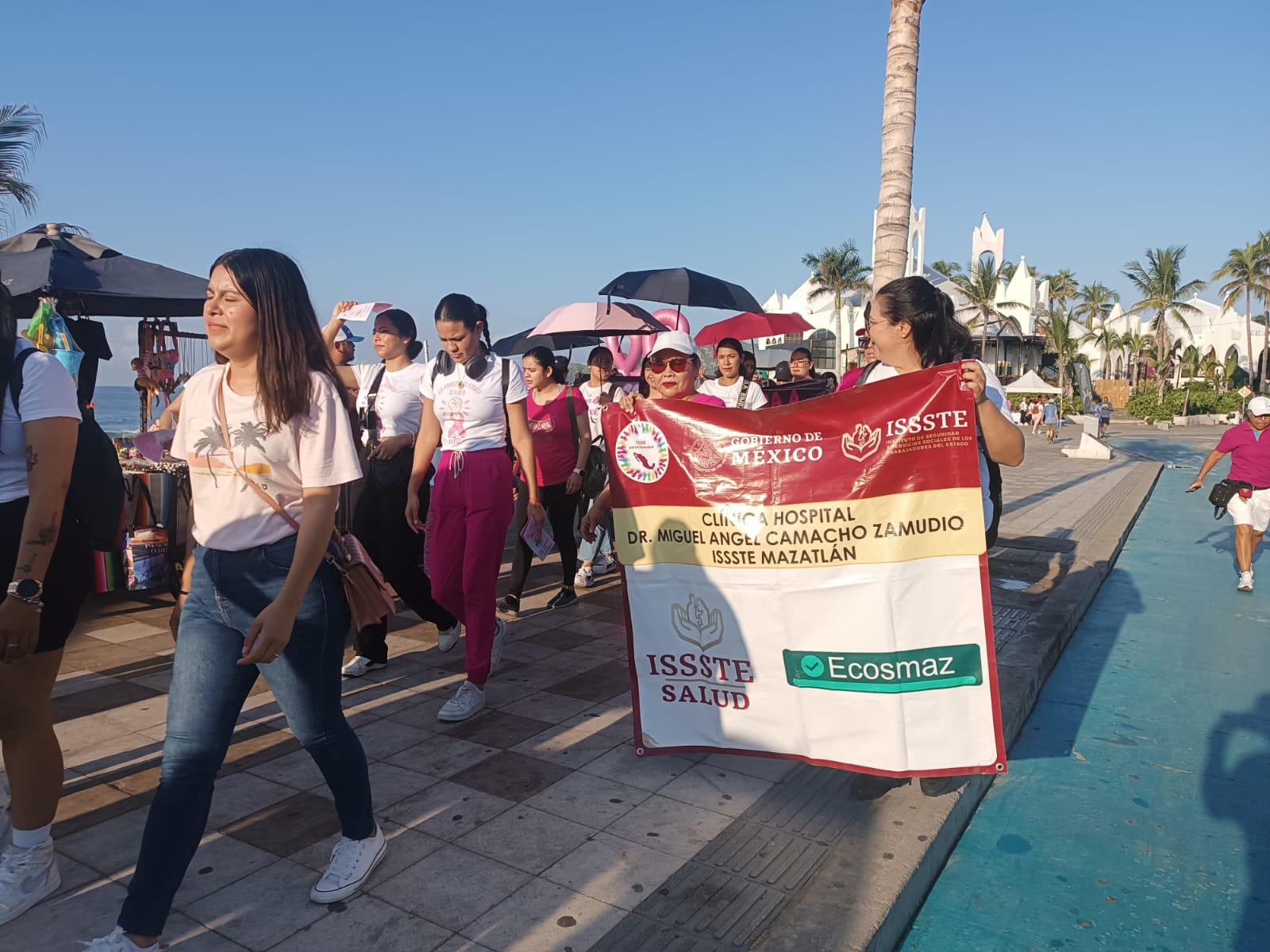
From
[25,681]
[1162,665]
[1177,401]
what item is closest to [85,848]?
[25,681]

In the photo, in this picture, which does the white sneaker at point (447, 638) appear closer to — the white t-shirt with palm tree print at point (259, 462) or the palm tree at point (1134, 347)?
the white t-shirt with palm tree print at point (259, 462)

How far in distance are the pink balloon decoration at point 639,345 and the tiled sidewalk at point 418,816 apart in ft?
18.3

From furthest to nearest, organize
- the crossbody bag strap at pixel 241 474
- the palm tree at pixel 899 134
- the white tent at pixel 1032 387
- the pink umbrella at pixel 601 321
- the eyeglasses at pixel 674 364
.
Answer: the white tent at pixel 1032 387 < the pink umbrella at pixel 601 321 < the palm tree at pixel 899 134 < the eyeglasses at pixel 674 364 < the crossbody bag strap at pixel 241 474

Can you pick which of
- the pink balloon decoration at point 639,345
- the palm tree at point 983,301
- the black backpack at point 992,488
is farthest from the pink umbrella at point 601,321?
the palm tree at point 983,301

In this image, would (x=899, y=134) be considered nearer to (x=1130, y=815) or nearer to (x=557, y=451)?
(x=557, y=451)

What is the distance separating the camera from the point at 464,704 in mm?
4191

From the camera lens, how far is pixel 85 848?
2.97 meters

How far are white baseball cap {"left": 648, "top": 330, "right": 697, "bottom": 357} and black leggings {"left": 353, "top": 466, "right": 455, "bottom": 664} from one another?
1.59 meters

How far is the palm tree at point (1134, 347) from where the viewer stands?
6309 cm

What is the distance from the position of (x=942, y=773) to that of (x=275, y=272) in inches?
109

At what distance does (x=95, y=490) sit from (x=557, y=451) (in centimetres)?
396

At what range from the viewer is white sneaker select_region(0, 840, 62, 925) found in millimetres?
2564

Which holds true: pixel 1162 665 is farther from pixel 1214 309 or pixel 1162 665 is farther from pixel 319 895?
pixel 1214 309

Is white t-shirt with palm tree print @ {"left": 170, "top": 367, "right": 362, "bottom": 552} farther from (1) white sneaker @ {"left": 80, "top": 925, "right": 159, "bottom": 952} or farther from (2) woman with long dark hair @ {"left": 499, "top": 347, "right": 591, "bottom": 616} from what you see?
(2) woman with long dark hair @ {"left": 499, "top": 347, "right": 591, "bottom": 616}
